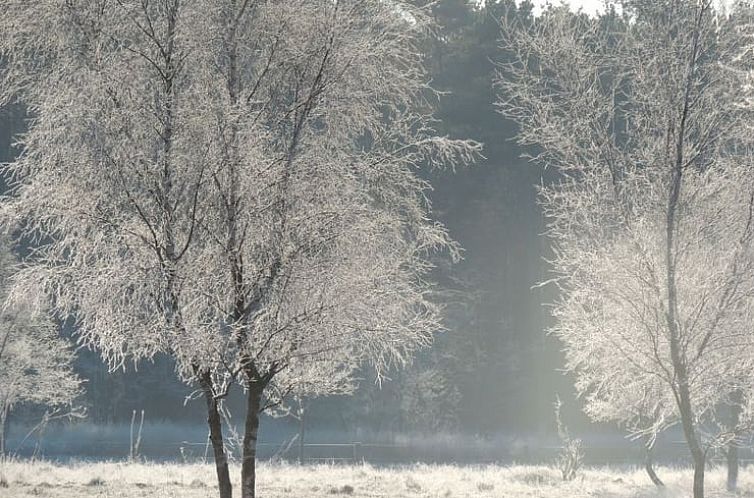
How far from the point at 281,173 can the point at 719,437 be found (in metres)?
6.71

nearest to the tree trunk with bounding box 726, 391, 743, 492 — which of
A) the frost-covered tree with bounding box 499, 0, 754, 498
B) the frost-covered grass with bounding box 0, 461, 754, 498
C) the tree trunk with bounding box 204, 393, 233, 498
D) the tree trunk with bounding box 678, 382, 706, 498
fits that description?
the frost-covered grass with bounding box 0, 461, 754, 498

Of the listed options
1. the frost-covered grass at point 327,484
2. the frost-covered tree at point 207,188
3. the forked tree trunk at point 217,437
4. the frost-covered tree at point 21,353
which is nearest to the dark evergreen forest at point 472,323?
the frost-covered tree at point 21,353

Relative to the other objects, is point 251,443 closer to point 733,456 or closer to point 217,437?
point 217,437

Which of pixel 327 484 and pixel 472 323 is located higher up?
pixel 472 323

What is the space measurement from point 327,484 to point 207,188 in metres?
10.5

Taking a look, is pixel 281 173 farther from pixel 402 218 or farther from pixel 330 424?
pixel 330 424

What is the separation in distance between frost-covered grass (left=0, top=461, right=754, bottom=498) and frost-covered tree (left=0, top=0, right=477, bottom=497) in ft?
22.2

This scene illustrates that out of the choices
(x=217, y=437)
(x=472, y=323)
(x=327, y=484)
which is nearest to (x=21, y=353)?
(x=327, y=484)

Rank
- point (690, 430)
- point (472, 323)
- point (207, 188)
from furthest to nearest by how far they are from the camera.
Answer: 1. point (472, 323)
2. point (690, 430)
3. point (207, 188)

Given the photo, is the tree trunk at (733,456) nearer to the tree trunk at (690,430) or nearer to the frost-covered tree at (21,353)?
the tree trunk at (690,430)

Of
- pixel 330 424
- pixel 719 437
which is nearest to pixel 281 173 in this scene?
pixel 719 437

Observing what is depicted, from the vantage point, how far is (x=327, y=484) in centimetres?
1859

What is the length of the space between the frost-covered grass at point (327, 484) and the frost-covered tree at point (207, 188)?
6760mm

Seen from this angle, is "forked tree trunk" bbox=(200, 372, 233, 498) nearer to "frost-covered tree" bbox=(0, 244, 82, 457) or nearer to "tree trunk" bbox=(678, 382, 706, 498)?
"tree trunk" bbox=(678, 382, 706, 498)
